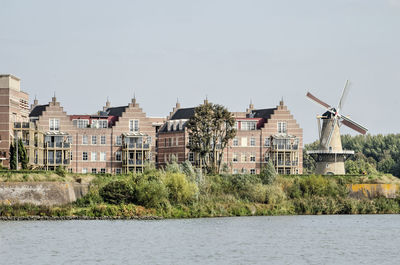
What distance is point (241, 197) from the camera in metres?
90.5

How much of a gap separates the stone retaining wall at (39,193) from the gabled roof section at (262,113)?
142 ft

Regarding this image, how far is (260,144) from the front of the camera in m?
119

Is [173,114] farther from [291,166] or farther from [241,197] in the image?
[241,197]

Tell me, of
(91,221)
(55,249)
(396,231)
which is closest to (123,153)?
(91,221)

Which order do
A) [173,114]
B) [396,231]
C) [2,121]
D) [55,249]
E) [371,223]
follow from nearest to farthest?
[55,249] < [396,231] < [371,223] < [2,121] < [173,114]

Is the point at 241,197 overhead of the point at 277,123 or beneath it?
beneath

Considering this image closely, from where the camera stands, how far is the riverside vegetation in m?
80.2

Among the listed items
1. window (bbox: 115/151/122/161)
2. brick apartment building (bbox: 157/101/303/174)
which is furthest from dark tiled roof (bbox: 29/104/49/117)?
brick apartment building (bbox: 157/101/303/174)

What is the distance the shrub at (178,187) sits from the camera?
274 feet

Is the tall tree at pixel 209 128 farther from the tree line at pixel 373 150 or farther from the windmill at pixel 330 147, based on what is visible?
the tree line at pixel 373 150

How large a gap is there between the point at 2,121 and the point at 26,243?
151 ft

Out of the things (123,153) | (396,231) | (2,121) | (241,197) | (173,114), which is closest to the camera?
(396,231)

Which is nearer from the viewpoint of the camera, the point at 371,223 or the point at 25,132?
the point at 371,223

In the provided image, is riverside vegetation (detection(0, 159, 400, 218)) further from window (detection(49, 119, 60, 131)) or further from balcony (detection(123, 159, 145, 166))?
window (detection(49, 119, 60, 131))
